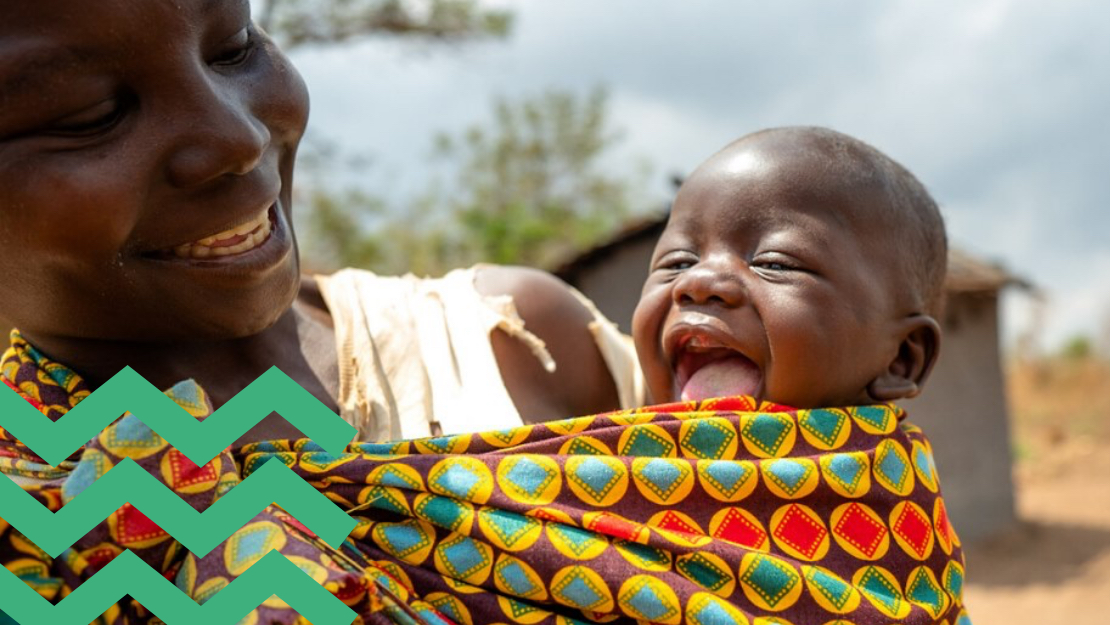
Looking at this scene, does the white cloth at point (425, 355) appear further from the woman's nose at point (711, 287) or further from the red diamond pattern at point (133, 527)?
the red diamond pattern at point (133, 527)

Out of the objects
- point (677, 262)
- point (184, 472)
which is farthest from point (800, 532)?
point (184, 472)

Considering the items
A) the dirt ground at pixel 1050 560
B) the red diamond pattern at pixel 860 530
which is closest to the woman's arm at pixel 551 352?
the red diamond pattern at pixel 860 530

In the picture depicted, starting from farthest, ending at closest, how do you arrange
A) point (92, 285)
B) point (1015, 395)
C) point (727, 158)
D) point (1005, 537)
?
point (1015, 395) < point (1005, 537) < point (727, 158) < point (92, 285)

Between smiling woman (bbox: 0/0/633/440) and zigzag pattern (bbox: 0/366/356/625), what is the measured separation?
0.21 m

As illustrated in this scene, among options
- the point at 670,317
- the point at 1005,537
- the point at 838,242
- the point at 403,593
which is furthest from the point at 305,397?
the point at 1005,537

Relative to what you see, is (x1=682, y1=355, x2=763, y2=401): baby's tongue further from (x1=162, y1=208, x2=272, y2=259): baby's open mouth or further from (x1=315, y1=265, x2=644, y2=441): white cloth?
(x1=162, y1=208, x2=272, y2=259): baby's open mouth

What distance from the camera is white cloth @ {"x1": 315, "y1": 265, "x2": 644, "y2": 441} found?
182 cm

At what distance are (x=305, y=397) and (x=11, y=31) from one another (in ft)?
1.74

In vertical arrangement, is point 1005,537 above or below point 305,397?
below

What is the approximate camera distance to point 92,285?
1466 mm

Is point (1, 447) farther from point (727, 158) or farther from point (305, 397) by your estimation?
point (727, 158)

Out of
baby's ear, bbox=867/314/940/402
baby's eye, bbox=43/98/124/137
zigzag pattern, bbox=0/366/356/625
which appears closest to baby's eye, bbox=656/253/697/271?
baby's ear, bbox=867/314/940/402

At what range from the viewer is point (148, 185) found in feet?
4.56

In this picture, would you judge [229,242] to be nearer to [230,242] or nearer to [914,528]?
[230,242]
